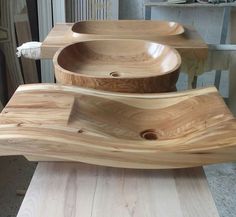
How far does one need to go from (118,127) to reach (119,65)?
0.35 meters

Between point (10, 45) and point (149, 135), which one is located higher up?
point (149, 135)

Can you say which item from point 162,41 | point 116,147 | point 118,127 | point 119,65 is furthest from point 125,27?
point 116,147

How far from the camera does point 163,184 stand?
565 millimetres

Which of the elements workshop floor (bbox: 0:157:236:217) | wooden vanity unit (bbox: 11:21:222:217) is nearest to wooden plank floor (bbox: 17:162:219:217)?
wooden vanity unit (bbox: 11:21:222:217)

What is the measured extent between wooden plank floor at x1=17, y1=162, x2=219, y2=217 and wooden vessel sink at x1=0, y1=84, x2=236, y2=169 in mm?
41

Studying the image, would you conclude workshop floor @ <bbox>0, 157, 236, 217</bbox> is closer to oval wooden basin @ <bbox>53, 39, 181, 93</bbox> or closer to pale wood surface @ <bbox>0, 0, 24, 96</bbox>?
pale wood surface @ <bbox>0, 0, 24, 96</bbox>

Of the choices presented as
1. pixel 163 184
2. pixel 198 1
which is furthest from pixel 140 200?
pixel 198 1

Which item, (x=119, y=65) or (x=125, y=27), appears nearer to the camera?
(x=119, y=65)

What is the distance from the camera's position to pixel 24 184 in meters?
1.52

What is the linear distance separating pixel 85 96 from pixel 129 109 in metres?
0.09

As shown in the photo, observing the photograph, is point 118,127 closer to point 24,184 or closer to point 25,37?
point 24,184

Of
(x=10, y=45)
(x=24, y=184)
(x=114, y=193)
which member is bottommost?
(x=24, y=184)

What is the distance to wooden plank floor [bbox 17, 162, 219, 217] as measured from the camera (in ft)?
1.67

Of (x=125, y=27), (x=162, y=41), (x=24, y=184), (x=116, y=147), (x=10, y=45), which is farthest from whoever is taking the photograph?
(x=10, y=45)
